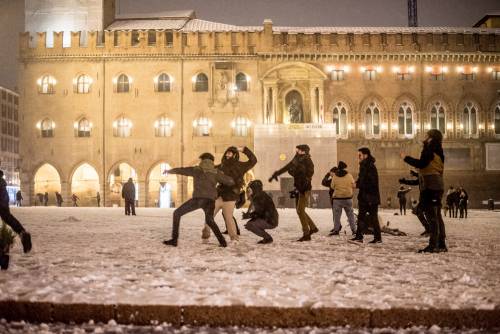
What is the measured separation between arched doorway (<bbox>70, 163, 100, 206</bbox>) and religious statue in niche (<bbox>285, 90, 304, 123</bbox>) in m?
15.2

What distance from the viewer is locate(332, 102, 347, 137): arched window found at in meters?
42.2

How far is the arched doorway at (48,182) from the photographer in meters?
42.9

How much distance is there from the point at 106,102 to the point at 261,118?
1160 centimetres

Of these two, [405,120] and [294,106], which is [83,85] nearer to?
[294,106]

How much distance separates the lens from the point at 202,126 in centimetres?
4203

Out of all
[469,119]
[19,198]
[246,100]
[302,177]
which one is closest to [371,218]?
[302,177]

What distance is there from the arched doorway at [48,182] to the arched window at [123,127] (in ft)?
18.6

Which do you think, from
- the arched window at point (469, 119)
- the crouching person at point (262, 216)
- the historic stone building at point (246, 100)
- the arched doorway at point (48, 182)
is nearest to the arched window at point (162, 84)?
the historic stone building at point (246, 100)

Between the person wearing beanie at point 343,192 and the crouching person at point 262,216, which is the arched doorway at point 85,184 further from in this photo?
the crouching person at point 262,216

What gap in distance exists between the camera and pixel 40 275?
20.9 feet

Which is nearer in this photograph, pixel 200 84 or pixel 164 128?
pixel 164 128

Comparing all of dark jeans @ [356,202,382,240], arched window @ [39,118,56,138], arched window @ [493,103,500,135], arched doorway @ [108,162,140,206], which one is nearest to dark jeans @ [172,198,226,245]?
dark jeans @ [356,202,382,240]

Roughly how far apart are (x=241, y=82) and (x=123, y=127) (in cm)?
937

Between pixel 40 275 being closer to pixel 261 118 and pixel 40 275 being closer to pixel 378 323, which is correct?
pixel 378 323
